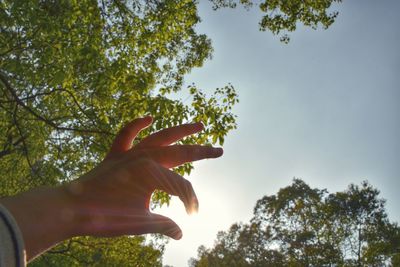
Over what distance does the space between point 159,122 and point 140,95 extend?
1.21m

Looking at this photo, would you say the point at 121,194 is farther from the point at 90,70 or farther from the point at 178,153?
the point at 90,70

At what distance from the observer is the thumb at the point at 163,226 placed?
1.53 meters

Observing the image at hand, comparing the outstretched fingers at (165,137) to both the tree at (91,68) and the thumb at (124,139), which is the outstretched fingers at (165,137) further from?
the tree at (91,68)

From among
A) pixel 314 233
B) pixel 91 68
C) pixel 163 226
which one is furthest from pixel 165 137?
pixel 314 233

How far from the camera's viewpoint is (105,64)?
8.34m

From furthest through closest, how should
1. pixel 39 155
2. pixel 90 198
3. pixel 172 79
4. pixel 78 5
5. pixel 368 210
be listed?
pixel 368 210 < pixel 172 79 < pixel 39 155 < pixel 78 5 < pixel 90 198

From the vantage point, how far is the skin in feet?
4.26

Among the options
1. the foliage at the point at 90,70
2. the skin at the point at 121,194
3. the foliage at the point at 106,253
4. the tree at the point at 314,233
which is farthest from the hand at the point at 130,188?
the tree at the point at 314,233

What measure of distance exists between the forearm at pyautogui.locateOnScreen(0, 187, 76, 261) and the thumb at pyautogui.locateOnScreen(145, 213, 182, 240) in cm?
34

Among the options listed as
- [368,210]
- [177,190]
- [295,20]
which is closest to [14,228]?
[177,190]

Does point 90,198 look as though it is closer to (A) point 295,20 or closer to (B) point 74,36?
(B) point 74,36

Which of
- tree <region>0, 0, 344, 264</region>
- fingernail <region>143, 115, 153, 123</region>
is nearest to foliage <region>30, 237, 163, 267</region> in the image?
tree <region>0, 0, 344, 264</region>

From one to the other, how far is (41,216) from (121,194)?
36 cm

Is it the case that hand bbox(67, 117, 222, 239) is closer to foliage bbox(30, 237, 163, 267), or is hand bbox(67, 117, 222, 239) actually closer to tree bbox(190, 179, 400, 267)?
foliage bbox(30, 237, 163, 267)
